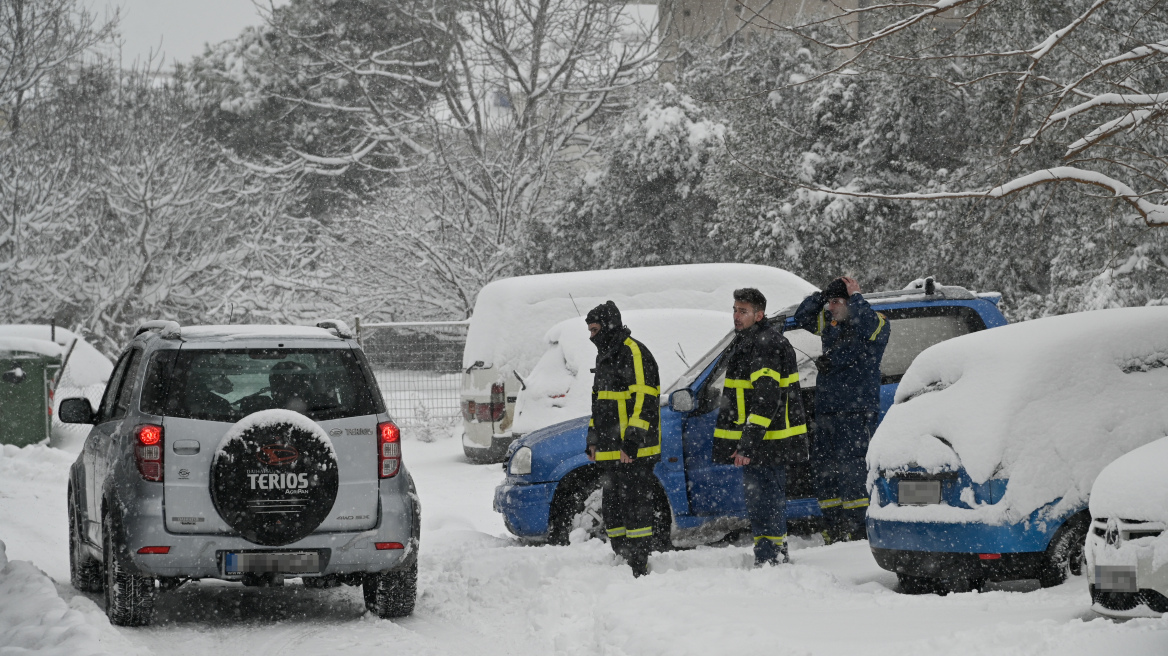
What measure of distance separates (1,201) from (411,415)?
42.9ft

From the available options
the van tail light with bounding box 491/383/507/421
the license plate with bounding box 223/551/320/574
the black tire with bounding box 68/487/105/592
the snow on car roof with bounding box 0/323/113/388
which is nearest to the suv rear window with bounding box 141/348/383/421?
the license plate with bounding box 223/551/320/574

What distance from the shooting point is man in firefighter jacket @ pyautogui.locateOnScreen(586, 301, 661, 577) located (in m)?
7.82

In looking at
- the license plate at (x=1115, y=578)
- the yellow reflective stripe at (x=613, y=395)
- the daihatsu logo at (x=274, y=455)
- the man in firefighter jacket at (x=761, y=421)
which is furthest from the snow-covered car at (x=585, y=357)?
the license plate at (x=1115, y=578)

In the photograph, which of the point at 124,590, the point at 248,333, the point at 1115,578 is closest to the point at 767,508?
the point at 1115,578

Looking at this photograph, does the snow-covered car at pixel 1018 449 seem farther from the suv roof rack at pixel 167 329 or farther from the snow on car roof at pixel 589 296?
the snow on car roof at pixel 589 296

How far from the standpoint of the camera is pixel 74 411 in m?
7.43

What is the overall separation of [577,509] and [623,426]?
1276 millimetres

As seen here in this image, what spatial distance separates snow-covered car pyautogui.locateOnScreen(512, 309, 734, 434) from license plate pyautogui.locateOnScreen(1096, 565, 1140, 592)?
6.72 m

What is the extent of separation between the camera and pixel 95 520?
276 inches

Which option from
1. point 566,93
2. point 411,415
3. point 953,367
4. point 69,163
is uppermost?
point 566,93

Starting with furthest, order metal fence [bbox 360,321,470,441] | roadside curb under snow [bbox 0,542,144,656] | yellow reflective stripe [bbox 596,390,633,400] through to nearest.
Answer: metal fence [bbox 360,321,470,441] → yellow reflective stripe [bbox 596,390,633,400] → roadside curb under snow [bbox 0,542,144,656]

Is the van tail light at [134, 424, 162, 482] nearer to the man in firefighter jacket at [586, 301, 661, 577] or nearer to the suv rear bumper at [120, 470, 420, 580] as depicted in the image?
the suv rear bumper at [120, 470, 420, 580]

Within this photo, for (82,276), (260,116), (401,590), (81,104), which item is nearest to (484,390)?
(401,590)

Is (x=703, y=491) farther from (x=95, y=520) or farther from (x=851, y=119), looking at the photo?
(x=851, y=119)
